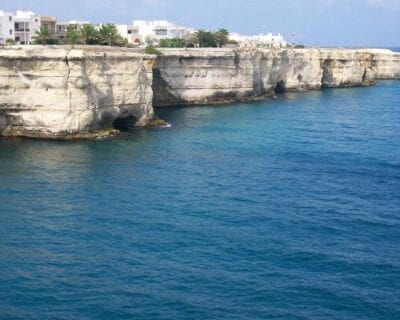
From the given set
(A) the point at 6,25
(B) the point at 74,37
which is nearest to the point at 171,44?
(A) the point at 6,25

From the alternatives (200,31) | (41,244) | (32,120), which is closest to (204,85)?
(200,31)

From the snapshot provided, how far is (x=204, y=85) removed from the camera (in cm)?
7112

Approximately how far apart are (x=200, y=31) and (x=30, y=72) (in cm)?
4844

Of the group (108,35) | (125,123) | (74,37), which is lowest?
(125,123)

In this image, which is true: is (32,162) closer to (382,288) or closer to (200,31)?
(382,288)

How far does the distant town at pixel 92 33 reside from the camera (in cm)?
6322

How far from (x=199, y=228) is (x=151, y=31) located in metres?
83.0

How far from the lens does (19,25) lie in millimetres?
75750

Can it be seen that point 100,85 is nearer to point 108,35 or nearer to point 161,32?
point 108,35

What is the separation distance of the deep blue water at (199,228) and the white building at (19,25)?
3213 cm

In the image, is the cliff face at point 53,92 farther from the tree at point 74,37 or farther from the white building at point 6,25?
the white building at point 6,25

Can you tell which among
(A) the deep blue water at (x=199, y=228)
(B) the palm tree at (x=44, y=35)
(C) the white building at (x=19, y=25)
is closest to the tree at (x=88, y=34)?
(B) the palm tree at (x=44, y=35)

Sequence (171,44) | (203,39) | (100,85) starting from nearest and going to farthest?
(100,85) < (171,44) < (203,39)

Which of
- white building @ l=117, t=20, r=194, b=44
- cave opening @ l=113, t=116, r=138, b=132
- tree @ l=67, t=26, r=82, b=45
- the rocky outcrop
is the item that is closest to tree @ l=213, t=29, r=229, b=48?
white building @ l=117, t=20, r=194, b=44
